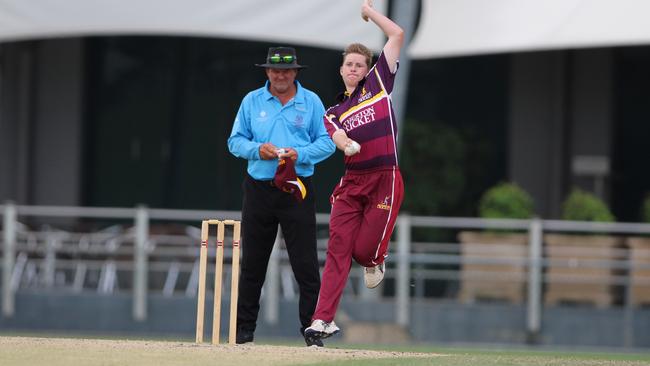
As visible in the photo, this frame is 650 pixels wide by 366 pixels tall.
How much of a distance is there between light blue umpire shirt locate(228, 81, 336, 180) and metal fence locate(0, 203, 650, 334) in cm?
595

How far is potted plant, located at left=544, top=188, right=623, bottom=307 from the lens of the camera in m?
15.7

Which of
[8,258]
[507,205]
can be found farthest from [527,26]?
[8,258]

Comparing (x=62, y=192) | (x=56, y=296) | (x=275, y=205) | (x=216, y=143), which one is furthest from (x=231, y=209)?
(x=275, y=205)

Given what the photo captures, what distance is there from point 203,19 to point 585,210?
14.5 ft

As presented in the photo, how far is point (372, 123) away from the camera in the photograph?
8.99 metres

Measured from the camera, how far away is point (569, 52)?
18.0 m

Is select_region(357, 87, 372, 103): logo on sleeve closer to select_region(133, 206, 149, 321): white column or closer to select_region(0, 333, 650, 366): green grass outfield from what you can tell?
select_region(0, 333, 650, 366): green grass outfield

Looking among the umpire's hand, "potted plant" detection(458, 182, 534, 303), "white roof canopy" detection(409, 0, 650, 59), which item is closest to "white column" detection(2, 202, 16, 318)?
"white roof canopy" detection(409, 0, 650, 59)

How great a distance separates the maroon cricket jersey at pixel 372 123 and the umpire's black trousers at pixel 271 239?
523 mm

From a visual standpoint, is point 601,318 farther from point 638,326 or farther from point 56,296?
point 56,296

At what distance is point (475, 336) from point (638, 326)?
5.30 feet

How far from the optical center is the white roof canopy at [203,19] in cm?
1581

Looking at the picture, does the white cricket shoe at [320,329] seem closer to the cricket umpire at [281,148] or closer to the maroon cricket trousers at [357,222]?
the maroon cricket trousers at [357,222]

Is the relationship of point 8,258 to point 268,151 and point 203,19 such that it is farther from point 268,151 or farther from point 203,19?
point 268,151
